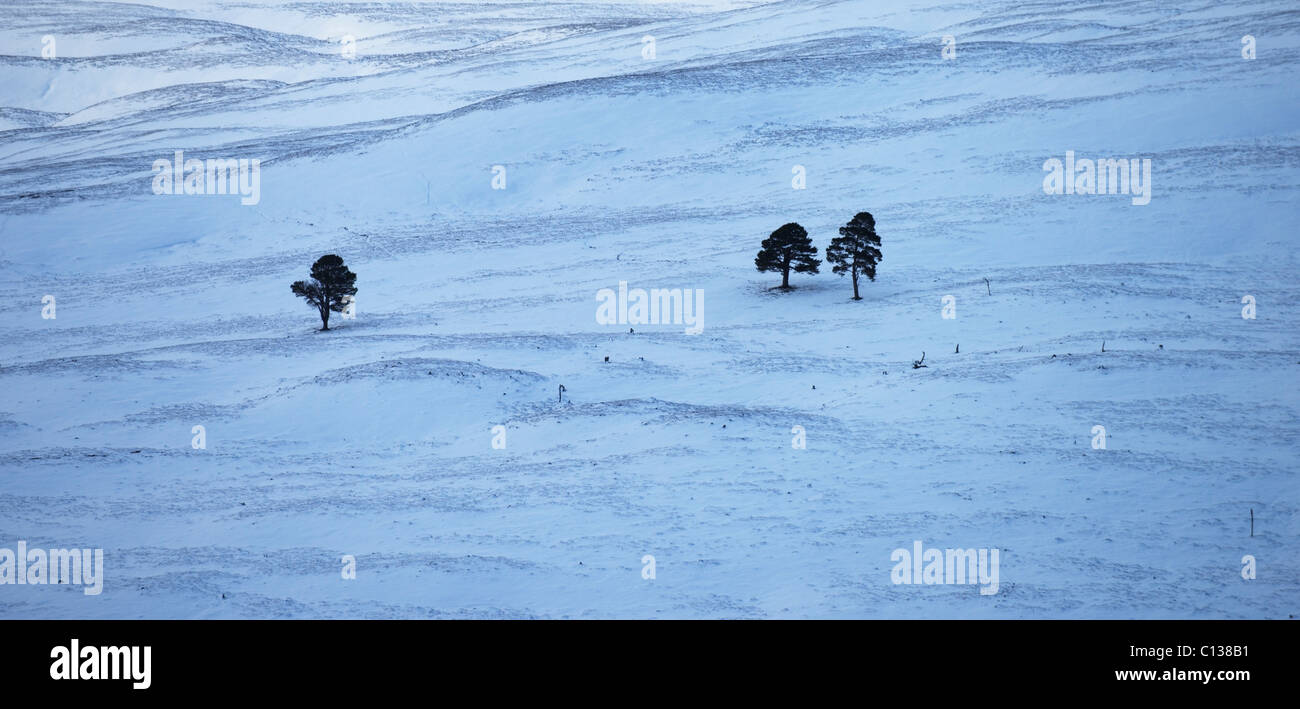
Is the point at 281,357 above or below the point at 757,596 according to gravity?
above

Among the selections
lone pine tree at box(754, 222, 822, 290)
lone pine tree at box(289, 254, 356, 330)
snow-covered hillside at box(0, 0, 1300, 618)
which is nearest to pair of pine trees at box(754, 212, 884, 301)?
lone pine tree at box(754, 222, 822, 290)

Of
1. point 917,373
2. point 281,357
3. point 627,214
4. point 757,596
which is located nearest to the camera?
point 757,596

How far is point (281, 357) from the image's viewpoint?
44344 millimetres

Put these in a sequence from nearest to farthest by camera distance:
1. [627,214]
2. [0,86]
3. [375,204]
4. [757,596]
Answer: [757,596] < [627,214] < [375,204] < [0,86]

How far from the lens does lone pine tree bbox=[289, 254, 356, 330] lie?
46.7 metres

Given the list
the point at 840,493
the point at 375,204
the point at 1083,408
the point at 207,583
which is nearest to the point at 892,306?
the point at 1083,408

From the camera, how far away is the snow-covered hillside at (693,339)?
26.5 meters

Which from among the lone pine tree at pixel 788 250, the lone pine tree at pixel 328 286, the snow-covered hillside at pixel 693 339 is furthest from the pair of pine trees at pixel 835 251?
the lone pine tree at pixel 328 286

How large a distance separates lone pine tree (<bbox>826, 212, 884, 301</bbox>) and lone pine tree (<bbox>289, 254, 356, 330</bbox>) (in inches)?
829

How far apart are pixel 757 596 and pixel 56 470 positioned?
76.2 ft

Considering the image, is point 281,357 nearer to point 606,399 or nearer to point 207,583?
point 606,399

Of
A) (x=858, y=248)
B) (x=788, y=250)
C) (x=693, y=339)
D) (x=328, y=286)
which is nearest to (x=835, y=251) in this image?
(x=858, y=248)

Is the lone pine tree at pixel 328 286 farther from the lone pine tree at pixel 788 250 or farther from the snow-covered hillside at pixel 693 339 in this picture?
the lone pine tree at pixel 788 250

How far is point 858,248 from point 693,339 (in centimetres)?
893
